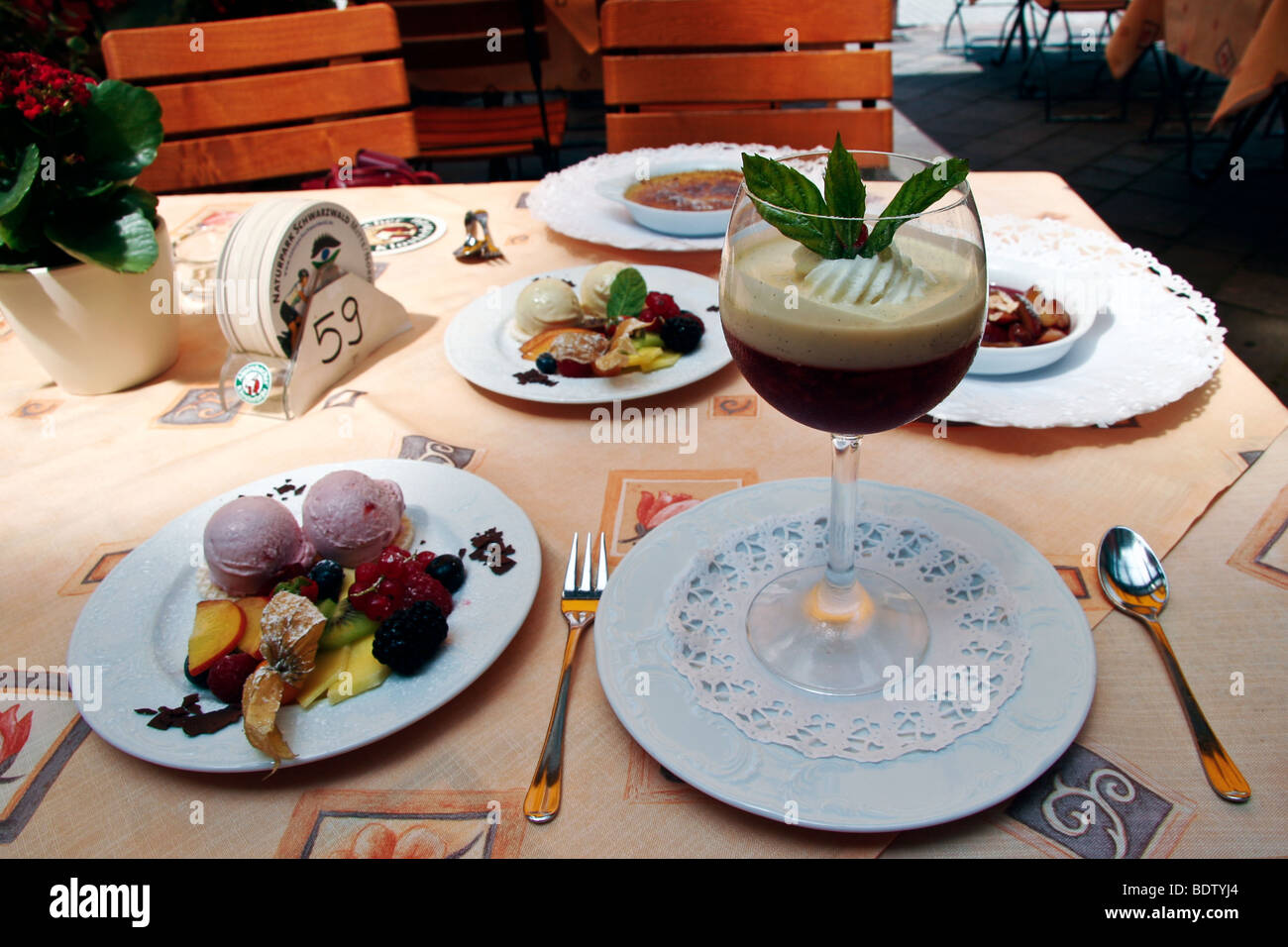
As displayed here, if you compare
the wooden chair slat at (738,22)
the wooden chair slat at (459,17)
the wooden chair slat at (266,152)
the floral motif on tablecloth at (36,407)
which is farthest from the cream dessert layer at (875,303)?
the wooden chair slat at (459,17)

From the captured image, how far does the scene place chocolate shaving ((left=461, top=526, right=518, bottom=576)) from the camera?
71 centimetres

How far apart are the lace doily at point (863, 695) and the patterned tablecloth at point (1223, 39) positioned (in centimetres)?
299

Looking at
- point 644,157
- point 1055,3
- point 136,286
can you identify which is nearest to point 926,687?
point 136,286

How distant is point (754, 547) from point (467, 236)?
0.93m

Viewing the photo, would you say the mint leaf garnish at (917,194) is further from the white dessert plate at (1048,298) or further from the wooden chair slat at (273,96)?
the wooden chair slat at (273,96)

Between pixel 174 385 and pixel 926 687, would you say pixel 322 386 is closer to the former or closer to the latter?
pixel 174 385

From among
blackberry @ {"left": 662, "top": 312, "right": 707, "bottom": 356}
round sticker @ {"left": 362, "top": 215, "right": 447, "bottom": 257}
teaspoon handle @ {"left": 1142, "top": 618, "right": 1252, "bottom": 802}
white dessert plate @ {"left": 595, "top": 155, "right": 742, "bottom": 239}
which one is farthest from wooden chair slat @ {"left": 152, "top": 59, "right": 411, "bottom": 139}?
teaspoon handle @ {"left": 1142, "top": 618, "right": 1252, "bottom": 802}

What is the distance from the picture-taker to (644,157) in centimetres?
167

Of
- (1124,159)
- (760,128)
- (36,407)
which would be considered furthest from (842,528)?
(1124,159)

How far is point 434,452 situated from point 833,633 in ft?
1.69

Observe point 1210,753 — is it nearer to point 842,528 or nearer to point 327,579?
point 842,528

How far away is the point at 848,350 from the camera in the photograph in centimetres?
57
